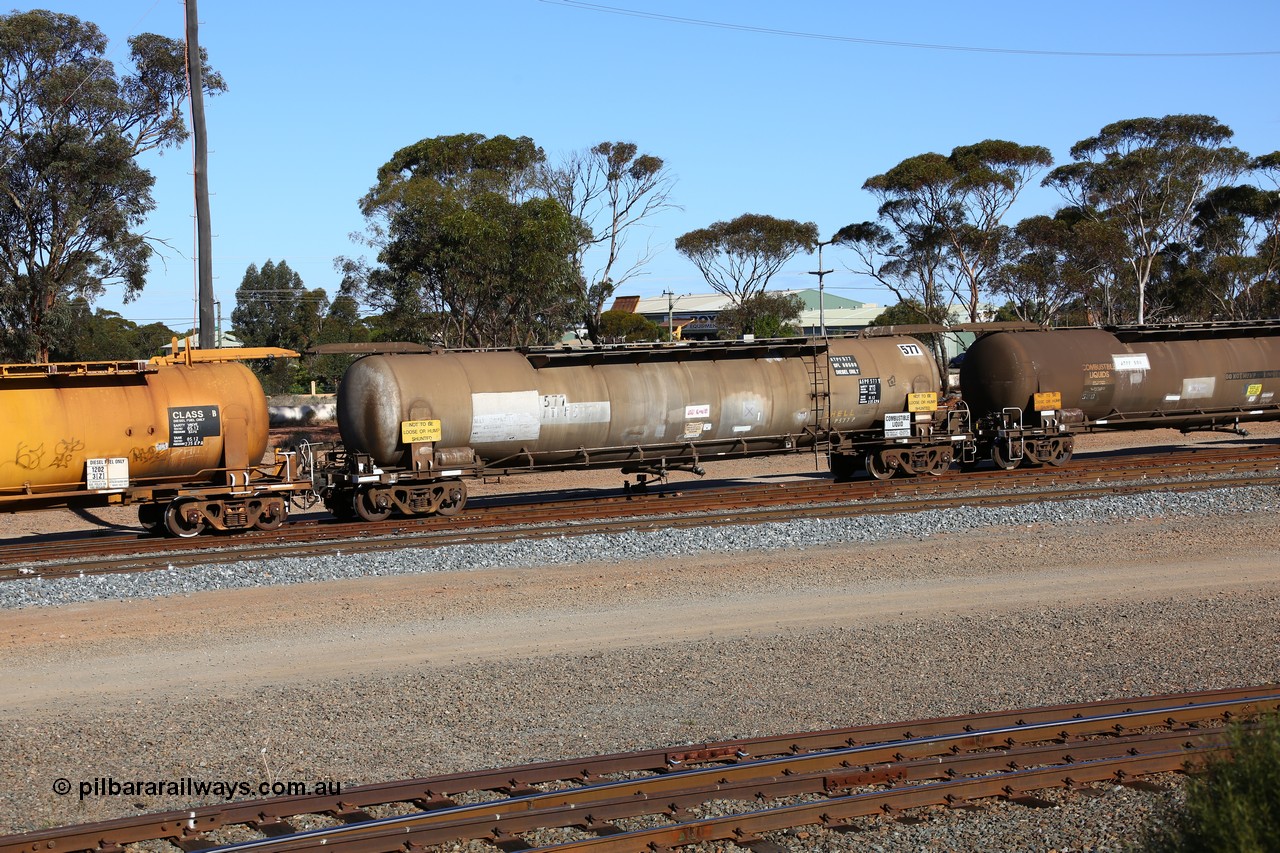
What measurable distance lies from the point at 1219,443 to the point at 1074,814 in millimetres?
32207

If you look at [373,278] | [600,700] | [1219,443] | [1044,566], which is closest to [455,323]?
[373,278]

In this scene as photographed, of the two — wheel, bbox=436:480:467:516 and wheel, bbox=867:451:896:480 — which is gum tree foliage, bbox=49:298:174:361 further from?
wheel, bbox=867:451:896:480

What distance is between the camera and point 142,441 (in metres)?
18.8

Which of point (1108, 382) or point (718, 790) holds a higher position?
point (1108, 382)

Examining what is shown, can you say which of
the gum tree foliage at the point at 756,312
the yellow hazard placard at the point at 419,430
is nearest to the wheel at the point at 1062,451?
the yellow hazard placard at the point at 419,430

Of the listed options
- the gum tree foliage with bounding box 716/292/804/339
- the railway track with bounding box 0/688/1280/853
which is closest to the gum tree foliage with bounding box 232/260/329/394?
the gum tree foliage with bounding box 716/292/804/339

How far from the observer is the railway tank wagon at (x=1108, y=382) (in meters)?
26.8

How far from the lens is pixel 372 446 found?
20953 millimetres

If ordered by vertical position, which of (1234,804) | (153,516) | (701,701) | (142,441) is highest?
(142,441)

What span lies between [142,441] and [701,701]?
42.6 ft

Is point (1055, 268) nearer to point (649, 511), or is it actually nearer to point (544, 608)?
point (649, 511)

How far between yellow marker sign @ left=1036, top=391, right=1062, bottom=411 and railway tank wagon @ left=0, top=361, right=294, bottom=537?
17.7 metres

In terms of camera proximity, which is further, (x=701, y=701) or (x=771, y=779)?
(x=701, y=701)

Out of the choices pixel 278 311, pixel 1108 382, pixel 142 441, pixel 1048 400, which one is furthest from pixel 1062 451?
pixel 278 311
